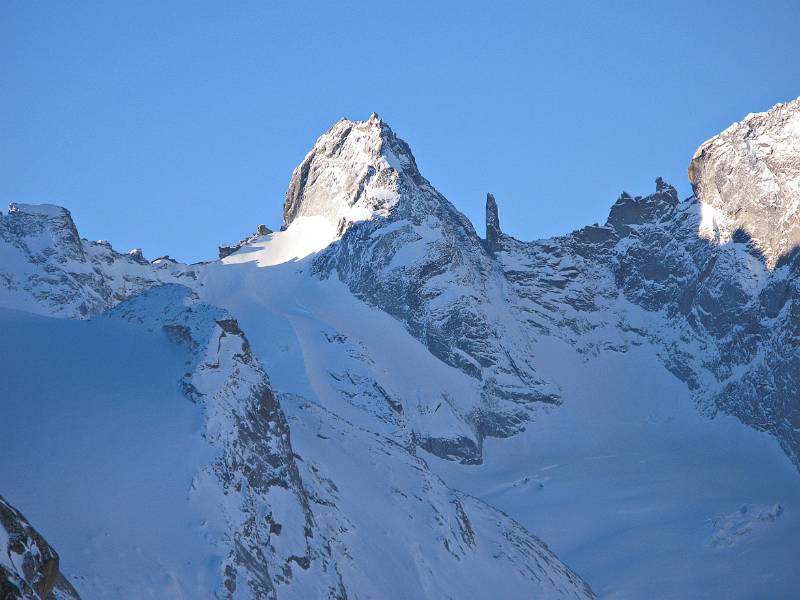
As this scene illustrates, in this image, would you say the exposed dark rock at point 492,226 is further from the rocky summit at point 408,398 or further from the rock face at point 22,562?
the rock face at point 22,562

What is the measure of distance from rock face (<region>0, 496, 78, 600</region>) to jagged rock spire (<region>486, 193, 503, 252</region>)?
6815 inches

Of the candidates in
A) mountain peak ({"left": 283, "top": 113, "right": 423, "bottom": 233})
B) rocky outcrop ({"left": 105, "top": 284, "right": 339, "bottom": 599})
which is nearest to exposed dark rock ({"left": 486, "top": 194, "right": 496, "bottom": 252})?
mountain peak ({"left": 283, "top": 113, "right": 423, "bottom": 233})

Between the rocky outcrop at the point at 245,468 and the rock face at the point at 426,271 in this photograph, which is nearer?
the rocky outcrop at the point at 245,468

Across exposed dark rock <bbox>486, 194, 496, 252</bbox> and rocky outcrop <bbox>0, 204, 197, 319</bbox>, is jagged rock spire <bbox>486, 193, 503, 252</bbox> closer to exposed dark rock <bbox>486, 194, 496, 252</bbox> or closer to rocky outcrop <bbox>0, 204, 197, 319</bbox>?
exposed dark rock <bbox>486, 194, 496, 252</bbox>

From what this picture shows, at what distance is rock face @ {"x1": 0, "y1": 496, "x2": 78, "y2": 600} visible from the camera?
21.0 m

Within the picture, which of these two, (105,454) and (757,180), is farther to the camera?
(757,180)

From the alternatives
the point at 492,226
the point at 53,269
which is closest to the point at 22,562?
the point at 53,269

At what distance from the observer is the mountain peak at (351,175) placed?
174 m

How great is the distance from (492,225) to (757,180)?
44.1 meters

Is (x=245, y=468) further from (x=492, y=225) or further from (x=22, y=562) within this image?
(x=492, y=225)

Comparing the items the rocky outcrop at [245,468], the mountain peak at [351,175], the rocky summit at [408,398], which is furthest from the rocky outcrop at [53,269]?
the rocky outcrop at [245,468]

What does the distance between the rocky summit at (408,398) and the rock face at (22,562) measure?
0.06 m

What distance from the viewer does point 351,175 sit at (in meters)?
183

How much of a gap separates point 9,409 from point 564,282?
152894 millimetres
